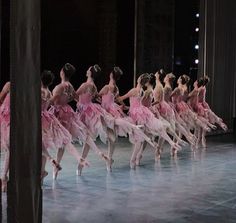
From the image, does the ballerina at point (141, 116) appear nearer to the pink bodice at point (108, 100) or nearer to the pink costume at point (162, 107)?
the pink bodice at point (108, 100)

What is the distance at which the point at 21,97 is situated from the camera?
12.8ft

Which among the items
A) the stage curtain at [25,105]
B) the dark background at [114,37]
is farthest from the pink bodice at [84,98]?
the dark background at [114,37]

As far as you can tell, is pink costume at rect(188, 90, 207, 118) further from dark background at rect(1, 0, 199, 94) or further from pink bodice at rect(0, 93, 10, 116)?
pink bodice at rect(0, 93, 10, 116)

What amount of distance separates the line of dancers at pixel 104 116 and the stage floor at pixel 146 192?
0.29 metres

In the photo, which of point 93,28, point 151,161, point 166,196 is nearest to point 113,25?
point 93,28

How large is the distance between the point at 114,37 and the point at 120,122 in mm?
7750

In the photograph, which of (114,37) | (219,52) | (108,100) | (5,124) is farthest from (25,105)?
(219,52)

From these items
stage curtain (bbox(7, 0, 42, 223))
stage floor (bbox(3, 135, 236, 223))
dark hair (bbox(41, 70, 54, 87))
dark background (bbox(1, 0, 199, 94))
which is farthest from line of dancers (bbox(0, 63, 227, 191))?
dark background (bbox(1, 0, 199, 94))

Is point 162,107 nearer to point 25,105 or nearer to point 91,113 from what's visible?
point 91,113

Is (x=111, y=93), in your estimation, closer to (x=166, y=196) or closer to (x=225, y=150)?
(x=166, y=196)

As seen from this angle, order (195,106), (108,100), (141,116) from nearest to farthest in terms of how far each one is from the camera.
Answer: (108,100) → (141,116) → (195,106)

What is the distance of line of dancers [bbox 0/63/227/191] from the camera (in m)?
7.45

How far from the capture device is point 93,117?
8531 millimetres

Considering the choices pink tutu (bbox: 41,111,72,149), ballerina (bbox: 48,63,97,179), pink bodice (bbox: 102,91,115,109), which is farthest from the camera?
pink bodice (bbox: 102,91,115,109)
